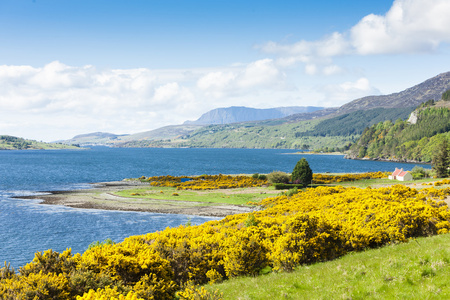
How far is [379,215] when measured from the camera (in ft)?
72.8

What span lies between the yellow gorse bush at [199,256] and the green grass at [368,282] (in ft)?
8.52

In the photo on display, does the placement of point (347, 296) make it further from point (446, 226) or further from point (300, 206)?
point (300, 206)

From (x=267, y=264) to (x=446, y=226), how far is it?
14.6 m

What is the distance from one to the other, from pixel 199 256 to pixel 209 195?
61.2 metres

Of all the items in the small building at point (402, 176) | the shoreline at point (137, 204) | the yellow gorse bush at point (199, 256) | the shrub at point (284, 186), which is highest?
the yellow gorse bush at point (199, 256)

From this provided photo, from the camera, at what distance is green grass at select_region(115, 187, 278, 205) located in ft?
232

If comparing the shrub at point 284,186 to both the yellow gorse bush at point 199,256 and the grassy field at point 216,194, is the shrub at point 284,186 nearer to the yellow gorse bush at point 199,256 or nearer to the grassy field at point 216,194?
the grassy field at point 216,194

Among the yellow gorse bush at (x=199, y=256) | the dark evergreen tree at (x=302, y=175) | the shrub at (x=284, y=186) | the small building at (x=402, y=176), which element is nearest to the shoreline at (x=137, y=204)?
the shrub at (x=284, y=186)

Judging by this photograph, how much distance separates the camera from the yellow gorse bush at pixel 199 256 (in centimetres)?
1145

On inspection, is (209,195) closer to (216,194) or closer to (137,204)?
(216,194)

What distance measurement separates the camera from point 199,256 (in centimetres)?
1711

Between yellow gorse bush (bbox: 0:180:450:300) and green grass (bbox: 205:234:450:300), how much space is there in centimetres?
260

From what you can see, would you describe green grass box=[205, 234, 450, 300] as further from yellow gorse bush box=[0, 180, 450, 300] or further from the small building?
the small building

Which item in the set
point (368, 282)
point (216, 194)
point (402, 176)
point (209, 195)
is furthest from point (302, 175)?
point (368, 282)
